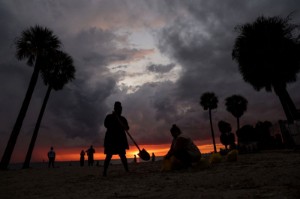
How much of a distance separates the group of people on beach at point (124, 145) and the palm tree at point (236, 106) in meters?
43.6

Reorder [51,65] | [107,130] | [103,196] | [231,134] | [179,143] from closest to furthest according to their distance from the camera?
[103,196] → [179,143] → [107,130] → [51,65] → [231,134]

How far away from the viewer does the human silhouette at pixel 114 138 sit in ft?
22.8

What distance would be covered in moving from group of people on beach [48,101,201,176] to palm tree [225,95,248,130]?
43.6m

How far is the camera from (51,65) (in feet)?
86.0

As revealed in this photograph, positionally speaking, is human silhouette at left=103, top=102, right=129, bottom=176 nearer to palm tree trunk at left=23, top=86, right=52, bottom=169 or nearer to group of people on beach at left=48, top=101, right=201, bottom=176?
group of people on beach at left=48, top=101, right=201, bottom=176

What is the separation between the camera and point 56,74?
88.0ft

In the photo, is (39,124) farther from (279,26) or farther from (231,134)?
(231,134)

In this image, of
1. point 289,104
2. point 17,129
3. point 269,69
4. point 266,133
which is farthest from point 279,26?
point 17,129

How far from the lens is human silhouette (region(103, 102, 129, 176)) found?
6937mm

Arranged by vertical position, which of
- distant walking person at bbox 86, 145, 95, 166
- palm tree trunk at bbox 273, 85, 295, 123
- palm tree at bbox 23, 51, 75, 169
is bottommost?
distant walking person at bbox 86, 145, 95, 166

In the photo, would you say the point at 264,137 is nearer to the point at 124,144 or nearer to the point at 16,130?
the point at 16,130

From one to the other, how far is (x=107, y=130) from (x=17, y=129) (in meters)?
14.5

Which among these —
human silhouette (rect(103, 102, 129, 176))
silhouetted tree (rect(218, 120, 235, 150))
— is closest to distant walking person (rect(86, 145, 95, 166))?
human silhouette (rect(103, 102, 129, 176))

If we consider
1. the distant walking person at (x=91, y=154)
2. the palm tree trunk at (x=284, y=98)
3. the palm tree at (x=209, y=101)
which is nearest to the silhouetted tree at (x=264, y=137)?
the palm tree trunk at (x=284, y=98)
